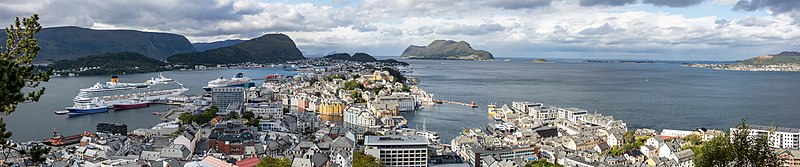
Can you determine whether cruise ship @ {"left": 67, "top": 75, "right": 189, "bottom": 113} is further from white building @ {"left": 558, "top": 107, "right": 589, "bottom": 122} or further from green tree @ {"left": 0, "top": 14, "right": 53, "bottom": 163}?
green tree @ {"left": 0, "top": 14, "right": 53, "bottom": 163}

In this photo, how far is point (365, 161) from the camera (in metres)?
8.52

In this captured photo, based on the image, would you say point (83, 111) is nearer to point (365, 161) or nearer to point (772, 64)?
point (365, 161)

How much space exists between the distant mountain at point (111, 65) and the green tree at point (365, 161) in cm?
3596

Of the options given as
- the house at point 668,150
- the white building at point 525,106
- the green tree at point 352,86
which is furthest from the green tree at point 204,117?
the house at point 668,150

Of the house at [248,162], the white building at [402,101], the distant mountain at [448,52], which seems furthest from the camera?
the distant mountain at [448,52]

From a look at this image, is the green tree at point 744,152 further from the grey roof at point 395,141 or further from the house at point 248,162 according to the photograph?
the house at point 248,162

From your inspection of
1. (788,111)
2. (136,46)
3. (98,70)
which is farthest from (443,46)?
(788,111)

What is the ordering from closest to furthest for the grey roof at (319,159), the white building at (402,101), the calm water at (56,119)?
the grey roof at (319,159), the calm water at (56,119), the white building at (402,101)

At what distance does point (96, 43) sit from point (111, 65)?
3025 cm

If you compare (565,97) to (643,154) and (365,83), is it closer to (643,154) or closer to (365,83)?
(365,83)

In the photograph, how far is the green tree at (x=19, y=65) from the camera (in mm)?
2293

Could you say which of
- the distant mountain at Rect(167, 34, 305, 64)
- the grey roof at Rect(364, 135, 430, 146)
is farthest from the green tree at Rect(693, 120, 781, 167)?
the distant mountain at Rect(167, 34, 305, 64)

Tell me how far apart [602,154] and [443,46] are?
10636 cm

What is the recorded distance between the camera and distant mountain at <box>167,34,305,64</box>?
5728 centimetres
